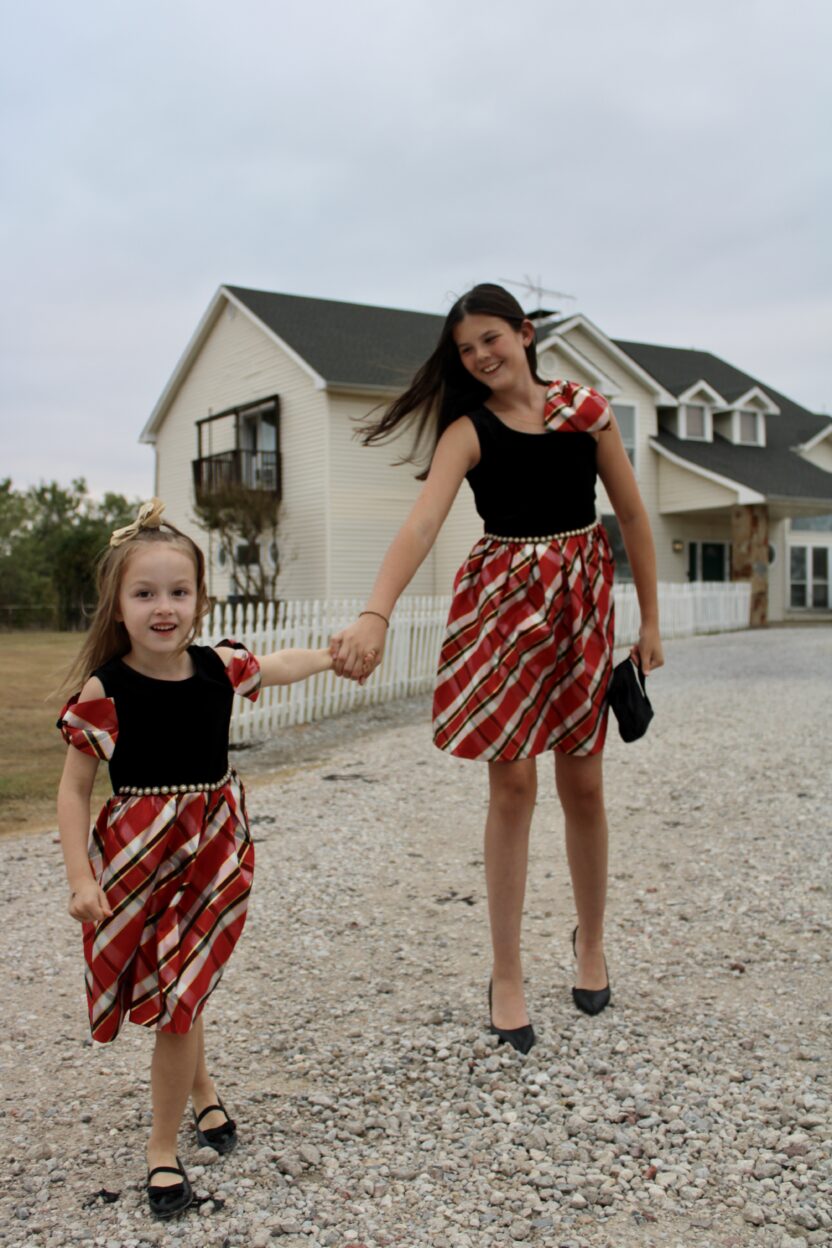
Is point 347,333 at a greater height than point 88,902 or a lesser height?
greater

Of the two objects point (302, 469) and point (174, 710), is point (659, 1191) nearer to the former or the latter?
point (174, 710)

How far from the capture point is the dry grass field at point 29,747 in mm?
6352

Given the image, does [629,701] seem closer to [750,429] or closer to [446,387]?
[446,387]

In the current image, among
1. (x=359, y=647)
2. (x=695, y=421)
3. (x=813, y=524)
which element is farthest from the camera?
(x=813, y=524)

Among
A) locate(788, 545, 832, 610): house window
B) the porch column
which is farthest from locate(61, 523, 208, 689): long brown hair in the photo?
locate(788, 545, 832, 610): house window

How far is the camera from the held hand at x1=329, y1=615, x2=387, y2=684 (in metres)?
2.65

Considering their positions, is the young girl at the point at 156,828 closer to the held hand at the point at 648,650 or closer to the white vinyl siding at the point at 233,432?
the held hand at the point at 648,650

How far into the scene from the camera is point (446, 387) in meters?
3.12

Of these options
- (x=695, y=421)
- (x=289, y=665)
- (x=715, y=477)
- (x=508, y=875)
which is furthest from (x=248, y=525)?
(x=289, y=665)

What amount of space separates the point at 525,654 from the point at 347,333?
799 inches

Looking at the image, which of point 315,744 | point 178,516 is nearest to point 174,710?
point 315,744

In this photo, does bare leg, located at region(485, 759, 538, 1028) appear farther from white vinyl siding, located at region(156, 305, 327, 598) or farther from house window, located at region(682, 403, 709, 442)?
house window, located at region(682, 403, 709, 442)

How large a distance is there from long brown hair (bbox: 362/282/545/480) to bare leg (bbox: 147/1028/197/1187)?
5.24 ft

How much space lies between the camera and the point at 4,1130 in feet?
8.32
